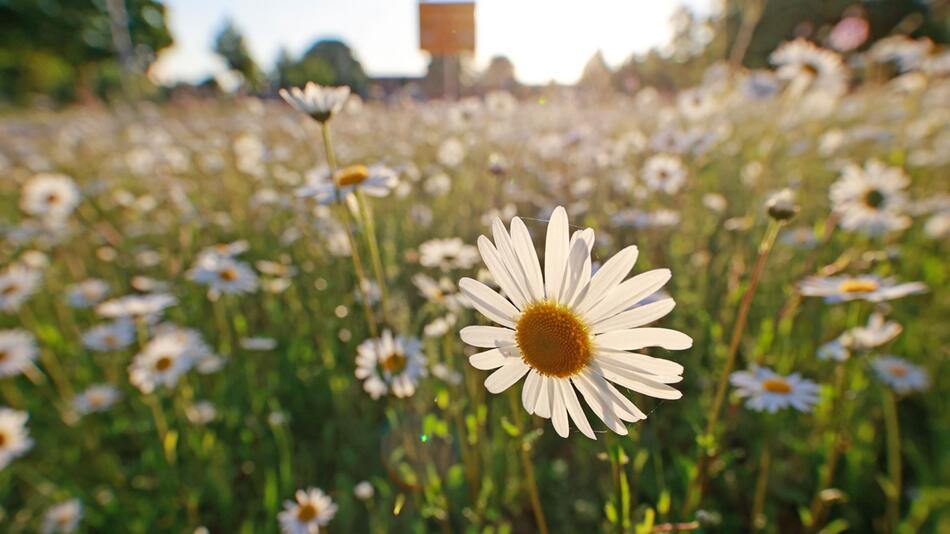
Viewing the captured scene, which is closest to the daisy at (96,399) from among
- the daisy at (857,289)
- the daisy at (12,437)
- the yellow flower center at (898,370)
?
the daisy at (12,437)

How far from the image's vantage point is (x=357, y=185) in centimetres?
113

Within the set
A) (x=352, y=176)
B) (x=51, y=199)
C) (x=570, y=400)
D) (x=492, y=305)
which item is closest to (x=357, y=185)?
(x=352, y=176)

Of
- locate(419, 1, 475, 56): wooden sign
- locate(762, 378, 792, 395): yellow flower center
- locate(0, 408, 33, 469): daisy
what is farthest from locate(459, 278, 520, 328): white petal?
locate(419, 1, 475, 56): wooden sign

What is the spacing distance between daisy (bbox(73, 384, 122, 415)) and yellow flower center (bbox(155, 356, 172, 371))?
396mm

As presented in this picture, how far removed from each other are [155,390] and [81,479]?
1.33ft

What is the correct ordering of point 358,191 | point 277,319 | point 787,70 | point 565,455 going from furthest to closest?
point 787,70
point 277,319
point 565,455
point 358,191

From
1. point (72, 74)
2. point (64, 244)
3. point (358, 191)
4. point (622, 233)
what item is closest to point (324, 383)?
point (358, 191)

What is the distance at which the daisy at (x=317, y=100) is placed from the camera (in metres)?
0.97

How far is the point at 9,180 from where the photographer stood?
4.94 metres

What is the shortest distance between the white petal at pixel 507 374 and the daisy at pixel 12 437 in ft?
6.11

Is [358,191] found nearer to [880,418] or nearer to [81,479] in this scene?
[81,479]

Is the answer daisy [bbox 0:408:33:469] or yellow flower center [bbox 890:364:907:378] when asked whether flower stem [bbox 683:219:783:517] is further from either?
daisy [bbox 0:408:33:469]

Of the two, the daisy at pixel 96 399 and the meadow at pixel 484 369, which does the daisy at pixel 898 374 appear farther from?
the daisy at pixel 96 399

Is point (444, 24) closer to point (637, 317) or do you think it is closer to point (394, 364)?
point (394, 364)
